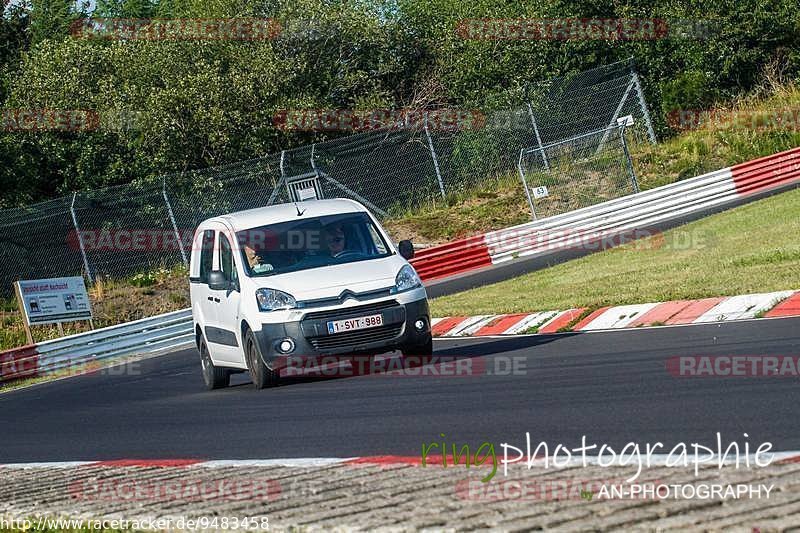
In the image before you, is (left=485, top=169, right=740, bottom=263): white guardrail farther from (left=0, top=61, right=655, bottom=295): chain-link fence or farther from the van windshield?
the van windshield

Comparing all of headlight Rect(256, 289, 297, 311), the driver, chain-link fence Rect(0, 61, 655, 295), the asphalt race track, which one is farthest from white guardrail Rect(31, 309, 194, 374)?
headlight Rect(256, 289, 297, 311)

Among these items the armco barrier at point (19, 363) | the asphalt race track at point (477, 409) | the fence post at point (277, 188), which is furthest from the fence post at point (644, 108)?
the asphalt race track at point (477, 409)

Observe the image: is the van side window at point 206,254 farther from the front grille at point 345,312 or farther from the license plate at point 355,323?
the license plate at point 355,323

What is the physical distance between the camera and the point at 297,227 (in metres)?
13.2

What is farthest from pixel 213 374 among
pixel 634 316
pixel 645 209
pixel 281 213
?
pixel 645 209

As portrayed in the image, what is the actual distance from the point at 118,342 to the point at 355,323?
13.0 meters

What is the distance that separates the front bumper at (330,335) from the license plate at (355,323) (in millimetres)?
32

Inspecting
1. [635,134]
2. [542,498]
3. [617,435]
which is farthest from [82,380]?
[635,134]

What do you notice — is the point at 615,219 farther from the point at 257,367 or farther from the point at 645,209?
the point at 257,367

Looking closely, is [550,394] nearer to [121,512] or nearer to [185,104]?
[121,512]

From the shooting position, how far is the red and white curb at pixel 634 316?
1250 centimetres

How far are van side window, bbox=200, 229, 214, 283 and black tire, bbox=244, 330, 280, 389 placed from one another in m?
1.46

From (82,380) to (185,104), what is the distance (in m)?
16.8

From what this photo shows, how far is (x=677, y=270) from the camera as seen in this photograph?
58.1 ft
